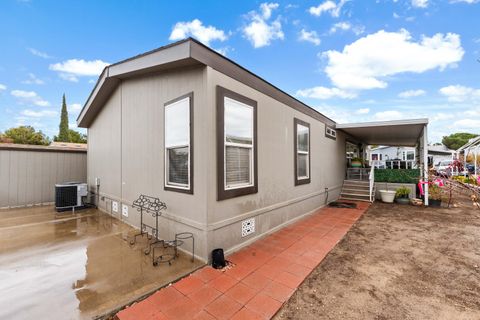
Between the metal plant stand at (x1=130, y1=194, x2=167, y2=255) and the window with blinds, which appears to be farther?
the metal plant stand at (x1=130, y1=194, x2=167, y2=255)

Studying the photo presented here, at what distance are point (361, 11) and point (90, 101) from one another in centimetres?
910

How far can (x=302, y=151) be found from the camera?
19.2 feet

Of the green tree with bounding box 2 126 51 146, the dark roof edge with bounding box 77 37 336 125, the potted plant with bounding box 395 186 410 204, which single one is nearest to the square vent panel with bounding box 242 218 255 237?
the dark roof edge with bounding box 77 37 336 125

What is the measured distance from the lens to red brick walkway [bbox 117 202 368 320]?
2072 mm

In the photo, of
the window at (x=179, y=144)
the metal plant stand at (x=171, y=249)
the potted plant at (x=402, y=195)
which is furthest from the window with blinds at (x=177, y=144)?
the potted plant at (x=402, y=195)

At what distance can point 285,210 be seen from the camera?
4.93 m

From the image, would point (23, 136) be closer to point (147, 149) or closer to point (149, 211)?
point (147, 149)

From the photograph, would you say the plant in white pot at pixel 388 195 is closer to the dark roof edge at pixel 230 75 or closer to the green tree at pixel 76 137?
the dark roof edge at pixel 230 75

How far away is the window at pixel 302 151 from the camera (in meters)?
5.48

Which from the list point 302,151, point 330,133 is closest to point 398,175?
point 330,133

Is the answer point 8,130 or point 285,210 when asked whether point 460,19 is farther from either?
point 8,130

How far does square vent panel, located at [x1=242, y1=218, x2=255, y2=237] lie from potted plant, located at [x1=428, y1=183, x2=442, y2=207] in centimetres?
749

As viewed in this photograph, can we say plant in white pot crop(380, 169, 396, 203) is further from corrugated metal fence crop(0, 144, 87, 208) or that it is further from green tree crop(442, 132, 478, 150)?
green tree crop(442, 132, 478, 150)

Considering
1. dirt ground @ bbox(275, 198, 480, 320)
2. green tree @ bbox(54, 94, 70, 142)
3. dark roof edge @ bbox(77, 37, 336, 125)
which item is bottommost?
dirt ground @ bbox(275, 198, 480, 320)
